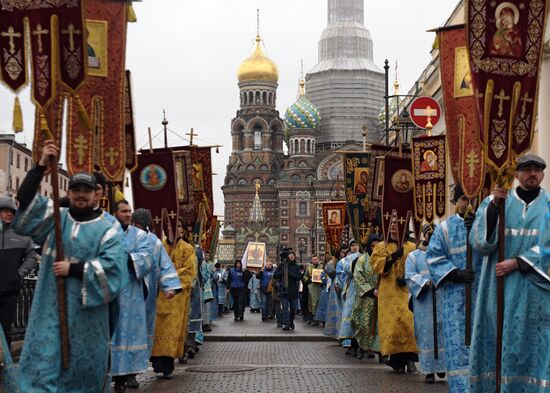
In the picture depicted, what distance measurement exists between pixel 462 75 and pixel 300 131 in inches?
3546

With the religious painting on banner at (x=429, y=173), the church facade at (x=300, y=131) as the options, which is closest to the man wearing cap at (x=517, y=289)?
the religious painting on banner at (x=429, y=173)

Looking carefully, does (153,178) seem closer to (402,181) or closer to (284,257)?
(402,181)

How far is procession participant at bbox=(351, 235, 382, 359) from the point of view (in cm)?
1551

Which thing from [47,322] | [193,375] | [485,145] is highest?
[485,145]

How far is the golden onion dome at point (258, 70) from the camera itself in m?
105

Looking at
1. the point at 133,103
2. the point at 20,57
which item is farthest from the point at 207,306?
the point at 20,57

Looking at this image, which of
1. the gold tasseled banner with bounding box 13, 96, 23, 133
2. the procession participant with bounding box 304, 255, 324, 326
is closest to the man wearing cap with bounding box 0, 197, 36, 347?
the gold tasseled banner with bounding box 13, 96, 23, 133

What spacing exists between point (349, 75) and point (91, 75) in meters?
93.2

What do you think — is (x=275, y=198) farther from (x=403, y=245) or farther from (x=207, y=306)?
(x=403, y=245)

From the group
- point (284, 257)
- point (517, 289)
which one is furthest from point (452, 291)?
point (284, 257)

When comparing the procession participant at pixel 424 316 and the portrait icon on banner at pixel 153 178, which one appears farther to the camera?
the portrait icon on banner at pixel 153 178

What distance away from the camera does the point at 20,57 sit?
29.6 feet

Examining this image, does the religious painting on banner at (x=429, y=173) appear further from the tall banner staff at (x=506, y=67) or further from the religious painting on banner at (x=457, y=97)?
the tall banner staff at (x=506, y=67)

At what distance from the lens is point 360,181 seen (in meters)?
22.0
